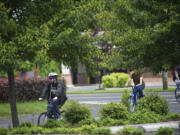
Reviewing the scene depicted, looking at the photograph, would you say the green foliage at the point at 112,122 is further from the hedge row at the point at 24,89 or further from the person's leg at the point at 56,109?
the hedge row at the point at 24,89

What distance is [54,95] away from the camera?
1033cm

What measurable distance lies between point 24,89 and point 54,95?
8897 mm

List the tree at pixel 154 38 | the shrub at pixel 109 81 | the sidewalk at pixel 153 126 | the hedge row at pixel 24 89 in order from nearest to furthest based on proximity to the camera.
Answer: the sidewalk at pixel 153 126
the tree at pixel 154 38
the hedge row at pixel 24 89
the shrub at pixel 109 81

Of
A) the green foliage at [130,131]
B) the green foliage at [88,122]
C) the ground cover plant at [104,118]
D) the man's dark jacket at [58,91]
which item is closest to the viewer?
the green foliage at [130,131]

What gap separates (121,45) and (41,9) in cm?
342

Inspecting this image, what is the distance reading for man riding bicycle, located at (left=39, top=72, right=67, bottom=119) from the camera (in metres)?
10.1

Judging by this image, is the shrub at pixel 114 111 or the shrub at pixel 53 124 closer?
the shrub at pixel 53 124

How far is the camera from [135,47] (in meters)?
11.5

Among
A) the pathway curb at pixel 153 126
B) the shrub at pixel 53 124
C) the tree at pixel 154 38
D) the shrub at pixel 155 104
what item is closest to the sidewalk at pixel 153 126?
the pathway curb at pixel 153 126

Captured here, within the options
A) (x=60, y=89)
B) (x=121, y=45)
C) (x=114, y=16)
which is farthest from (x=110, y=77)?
(x=60, y=89)

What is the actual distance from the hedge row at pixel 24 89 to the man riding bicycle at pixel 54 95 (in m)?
8.68

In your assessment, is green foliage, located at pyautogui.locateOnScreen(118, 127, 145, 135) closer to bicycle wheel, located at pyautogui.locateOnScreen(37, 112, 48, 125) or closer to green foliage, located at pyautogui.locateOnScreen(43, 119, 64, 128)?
green foliage, located at pyautogui.locateOnScreen(43, 119, 64, 128)

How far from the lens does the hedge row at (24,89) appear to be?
60.8 feet

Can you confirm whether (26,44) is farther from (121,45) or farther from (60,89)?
(121,45)
